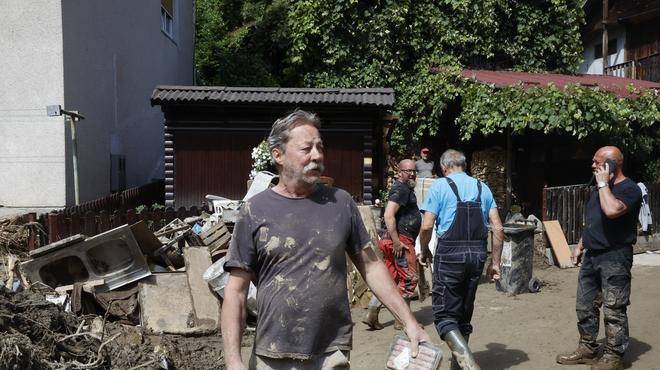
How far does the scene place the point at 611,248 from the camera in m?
5.36

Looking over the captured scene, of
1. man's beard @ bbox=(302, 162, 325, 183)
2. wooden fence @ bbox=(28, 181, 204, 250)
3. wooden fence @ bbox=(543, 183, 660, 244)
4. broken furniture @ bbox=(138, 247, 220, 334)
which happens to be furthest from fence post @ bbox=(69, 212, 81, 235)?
wooden fence @ bbox=(543, 183, 660, 244)

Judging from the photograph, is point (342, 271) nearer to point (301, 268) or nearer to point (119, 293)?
point (301, 268)

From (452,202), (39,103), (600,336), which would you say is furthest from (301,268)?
(39,103)

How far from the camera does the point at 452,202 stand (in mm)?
5309

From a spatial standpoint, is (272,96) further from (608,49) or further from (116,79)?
(608,49)

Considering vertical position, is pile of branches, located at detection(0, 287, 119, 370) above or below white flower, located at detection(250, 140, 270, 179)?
below

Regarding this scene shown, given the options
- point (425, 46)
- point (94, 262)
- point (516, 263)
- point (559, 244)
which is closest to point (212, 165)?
point (94, 262)

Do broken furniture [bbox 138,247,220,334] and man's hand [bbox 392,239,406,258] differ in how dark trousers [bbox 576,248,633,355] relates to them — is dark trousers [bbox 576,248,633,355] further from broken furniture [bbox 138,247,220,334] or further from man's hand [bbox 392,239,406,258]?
broken furniture [bbox 138,247,220,334]

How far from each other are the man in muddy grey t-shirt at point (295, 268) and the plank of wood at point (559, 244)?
8.69m

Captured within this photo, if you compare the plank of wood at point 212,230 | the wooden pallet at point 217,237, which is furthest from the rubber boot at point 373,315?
the plank of wood at point 212,230

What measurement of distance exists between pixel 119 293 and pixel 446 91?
9.56 m

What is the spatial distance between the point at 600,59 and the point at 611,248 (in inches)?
774

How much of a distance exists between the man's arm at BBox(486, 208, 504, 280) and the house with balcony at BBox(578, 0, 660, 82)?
1546 centimetres

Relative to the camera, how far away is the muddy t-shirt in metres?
2.93
